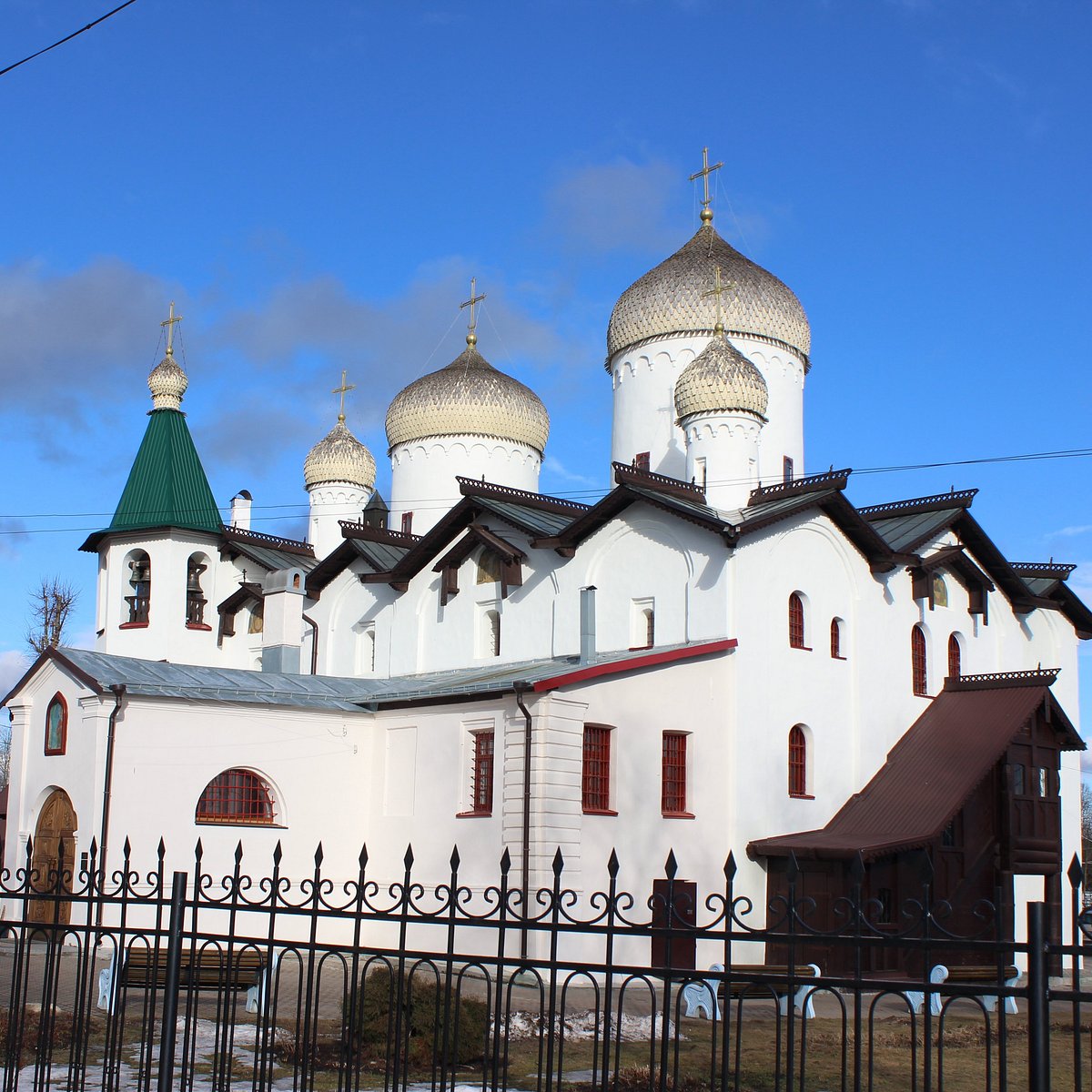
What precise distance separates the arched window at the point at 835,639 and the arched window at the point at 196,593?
483 inches

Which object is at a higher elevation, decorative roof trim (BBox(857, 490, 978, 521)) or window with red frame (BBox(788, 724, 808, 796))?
decorative roof trim (BBox(857, 490, 978, 521))

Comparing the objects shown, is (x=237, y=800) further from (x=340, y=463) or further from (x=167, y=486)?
(x=340, y=463)

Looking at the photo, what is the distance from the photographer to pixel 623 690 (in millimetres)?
18438

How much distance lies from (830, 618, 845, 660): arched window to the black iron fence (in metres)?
4.11

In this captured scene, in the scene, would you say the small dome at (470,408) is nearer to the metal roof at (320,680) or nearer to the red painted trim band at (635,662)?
the metal roof at (320,680)

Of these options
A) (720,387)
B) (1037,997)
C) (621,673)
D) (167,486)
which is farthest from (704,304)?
(1037,997)

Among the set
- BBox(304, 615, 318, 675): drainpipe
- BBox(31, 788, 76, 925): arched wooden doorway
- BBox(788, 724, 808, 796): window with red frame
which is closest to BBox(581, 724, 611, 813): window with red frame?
BBox(788, 724, 808, 796): window with red frame

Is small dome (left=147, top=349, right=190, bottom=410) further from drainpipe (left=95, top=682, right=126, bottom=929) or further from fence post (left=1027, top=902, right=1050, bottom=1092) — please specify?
fence post (left=1027, top=902, right=1050, bottom=1092)

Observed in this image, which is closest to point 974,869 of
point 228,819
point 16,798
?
point 228,819

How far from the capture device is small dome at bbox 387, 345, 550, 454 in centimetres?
2820

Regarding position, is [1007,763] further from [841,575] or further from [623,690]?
[623,690]

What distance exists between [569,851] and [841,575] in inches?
266

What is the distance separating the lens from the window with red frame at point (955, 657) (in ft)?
77.6

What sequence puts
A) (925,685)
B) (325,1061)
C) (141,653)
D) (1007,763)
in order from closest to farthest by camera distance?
(325,1061) → (1007,763) → (925,685) → (141,653)
